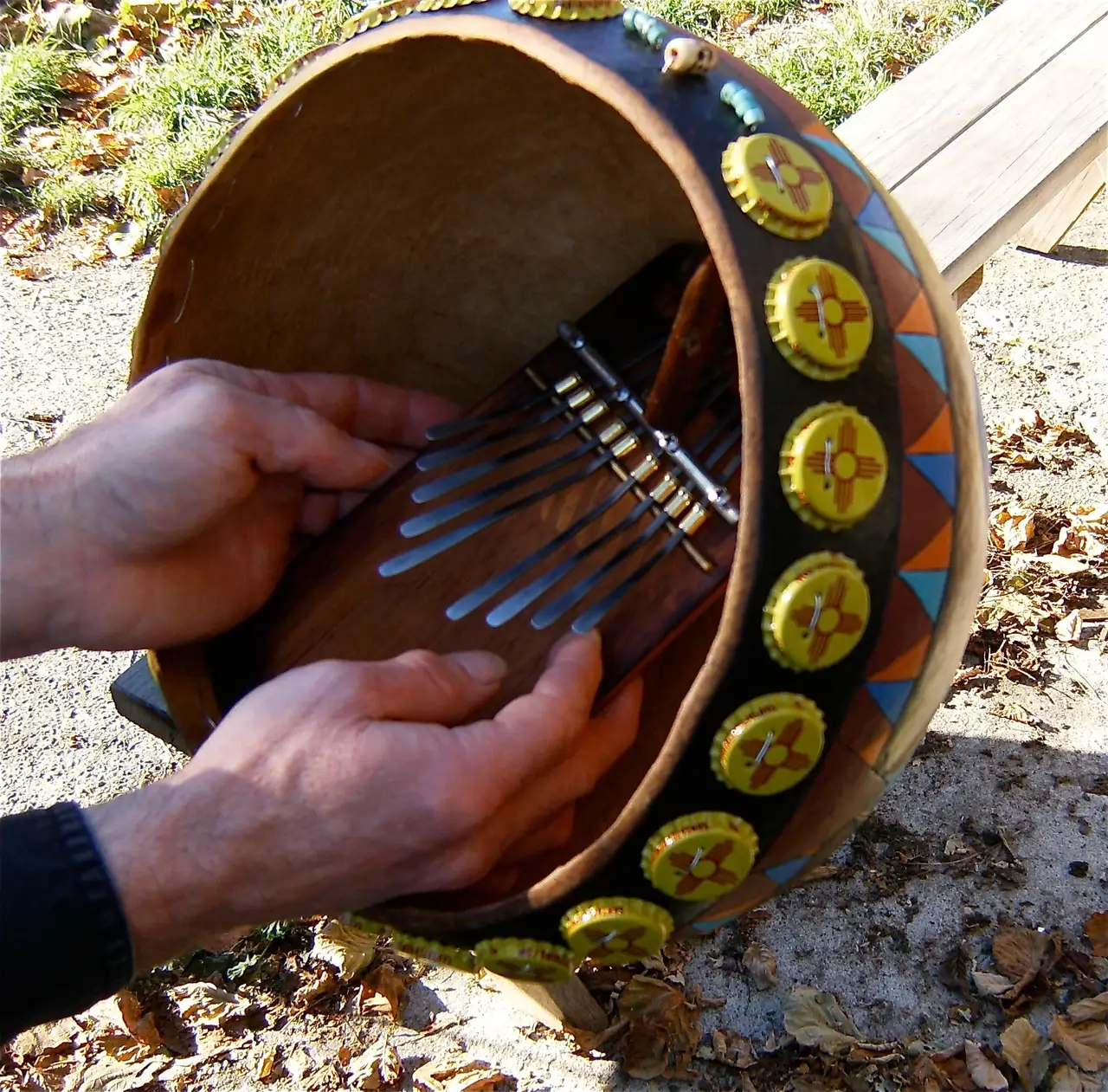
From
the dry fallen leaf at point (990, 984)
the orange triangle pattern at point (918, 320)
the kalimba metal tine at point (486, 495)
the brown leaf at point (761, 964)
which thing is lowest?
the dry fallen leaf at point (990, 984)

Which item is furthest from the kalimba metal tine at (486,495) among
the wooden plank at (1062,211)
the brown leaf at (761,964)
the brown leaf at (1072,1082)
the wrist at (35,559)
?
the wooden plank at (1062,211)

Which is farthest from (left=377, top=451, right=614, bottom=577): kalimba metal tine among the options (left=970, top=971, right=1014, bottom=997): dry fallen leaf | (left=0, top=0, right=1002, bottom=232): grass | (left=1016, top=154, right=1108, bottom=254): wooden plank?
(left=0, top=0, right=1002, bottom=232): grass

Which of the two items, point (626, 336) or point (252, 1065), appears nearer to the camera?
point (626, 336)

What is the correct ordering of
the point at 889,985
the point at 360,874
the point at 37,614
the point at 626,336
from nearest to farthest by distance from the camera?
the point at 360,874 < the point at 37,614 < the point at 626,336 < the point at 889,985

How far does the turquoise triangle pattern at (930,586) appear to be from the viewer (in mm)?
958

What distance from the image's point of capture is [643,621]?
128 centimetres

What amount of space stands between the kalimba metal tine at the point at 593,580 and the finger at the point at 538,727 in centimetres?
5

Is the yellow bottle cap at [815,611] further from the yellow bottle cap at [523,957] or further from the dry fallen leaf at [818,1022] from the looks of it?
the dry fallen leaf at [818,1022]

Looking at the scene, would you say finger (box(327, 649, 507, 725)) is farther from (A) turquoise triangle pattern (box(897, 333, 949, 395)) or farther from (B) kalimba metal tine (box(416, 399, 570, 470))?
(A) turquoise triangle pattern (box(897, 333, 949, 395))

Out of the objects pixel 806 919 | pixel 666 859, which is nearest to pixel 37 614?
pixel 666 859

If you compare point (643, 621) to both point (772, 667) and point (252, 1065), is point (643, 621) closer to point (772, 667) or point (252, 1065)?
point (772, 667)

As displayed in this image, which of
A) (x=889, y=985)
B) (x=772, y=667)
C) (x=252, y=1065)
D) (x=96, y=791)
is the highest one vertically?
(x=772, y=667)

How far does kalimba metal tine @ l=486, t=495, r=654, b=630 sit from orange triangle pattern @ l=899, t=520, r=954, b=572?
17.2 inches

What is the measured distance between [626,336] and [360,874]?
A: 76cm
